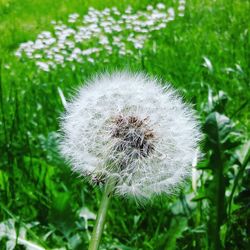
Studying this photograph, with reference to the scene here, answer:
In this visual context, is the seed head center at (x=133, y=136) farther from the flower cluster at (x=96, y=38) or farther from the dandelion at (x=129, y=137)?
the flower cluster at (x=96, y=38)

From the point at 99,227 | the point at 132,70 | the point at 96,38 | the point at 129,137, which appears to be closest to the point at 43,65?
the point at 96,38

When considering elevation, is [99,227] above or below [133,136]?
below

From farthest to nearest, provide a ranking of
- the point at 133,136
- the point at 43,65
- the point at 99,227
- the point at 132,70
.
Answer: the point at 43,65 < the point at 132,70 < the point at 133,136 < the point at 99,227

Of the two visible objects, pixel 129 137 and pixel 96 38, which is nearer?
pixel 129 137

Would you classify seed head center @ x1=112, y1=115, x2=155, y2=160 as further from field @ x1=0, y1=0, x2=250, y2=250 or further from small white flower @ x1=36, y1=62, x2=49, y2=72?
small white flower @ x1=36, y1=62, x2=49, y2=72

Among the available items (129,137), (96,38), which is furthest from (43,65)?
(129,137)

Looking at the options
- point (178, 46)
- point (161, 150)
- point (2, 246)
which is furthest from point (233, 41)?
point (161, 150)

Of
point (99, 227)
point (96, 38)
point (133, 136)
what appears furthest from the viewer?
point (96, 38)

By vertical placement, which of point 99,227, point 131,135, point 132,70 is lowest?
point 132,70

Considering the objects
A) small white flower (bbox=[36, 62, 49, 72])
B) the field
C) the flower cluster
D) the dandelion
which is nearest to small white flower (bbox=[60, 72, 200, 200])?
the dandelion

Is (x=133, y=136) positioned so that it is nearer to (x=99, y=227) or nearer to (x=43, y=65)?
(x=99, y=227)
